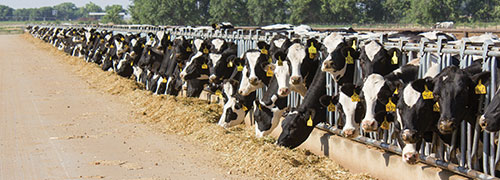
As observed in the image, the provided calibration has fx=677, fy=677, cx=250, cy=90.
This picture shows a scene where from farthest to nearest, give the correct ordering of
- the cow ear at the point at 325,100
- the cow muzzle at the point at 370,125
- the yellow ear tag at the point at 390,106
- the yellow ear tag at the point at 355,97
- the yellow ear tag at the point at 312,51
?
the yellow ear tag at the point at 312,51 < the cow ear at the point at 325,100 < the yellow ear tag at the point at 355,97 < the cow muzzle at the point at 370,125 < the yellow ear tag at the point at 390,106

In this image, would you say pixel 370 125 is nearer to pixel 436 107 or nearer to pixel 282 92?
pixel 436 107

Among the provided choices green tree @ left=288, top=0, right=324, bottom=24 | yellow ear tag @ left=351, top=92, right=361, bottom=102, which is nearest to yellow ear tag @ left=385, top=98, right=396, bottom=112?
yellow ear tag @ left=351, top=92, right=361, bottom=102

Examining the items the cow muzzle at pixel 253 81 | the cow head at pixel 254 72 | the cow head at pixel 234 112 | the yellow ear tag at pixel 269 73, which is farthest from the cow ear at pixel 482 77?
the cow head at pixel 234 112

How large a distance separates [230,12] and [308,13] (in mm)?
15181

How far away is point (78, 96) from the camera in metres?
16.2

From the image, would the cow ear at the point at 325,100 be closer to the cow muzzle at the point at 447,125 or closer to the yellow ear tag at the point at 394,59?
the yellow ear tag at the point at 394,59

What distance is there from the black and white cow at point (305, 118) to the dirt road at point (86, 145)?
104cm

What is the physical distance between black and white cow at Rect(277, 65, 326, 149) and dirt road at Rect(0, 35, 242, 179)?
3.42ft

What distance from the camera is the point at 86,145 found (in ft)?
32.2

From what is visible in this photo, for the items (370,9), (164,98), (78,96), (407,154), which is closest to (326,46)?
(407,154)

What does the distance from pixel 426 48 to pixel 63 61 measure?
24.4 meters

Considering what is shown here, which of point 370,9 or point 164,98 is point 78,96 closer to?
point 164,98

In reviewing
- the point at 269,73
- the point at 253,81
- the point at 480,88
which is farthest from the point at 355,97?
the point at 253,81

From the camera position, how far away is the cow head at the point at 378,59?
8.08 m
